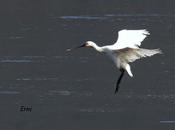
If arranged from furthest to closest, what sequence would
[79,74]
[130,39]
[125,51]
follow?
[79,74], [130,39], [125,51]

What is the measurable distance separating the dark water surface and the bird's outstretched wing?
2.26 metres

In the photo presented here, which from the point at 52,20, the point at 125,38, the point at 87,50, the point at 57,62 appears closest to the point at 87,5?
the point at 52,20

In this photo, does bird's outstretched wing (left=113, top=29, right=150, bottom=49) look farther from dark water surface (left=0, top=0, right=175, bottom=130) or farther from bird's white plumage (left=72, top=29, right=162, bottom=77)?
dark water surface (left=0, top=0, right=175, bottom=130)

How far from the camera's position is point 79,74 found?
20.2 metres

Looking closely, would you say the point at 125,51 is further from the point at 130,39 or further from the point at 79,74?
the point at 79,74

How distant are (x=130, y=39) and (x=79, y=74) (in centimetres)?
704

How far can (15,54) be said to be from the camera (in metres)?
22.8

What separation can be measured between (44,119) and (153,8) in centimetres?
1613

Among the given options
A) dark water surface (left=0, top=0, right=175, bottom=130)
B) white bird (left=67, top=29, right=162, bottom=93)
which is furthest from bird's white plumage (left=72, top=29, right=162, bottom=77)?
dark water surface (left=0, top=0, right=175, bottom=130)

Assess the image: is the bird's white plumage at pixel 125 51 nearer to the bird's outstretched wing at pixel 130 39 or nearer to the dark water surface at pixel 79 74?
the bird's outstretched wing at pixel 130 39

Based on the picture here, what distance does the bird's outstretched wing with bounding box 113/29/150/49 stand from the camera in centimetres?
1266

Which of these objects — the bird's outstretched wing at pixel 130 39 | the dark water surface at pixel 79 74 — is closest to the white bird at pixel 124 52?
the bird's outstretched wing at pixel 130 39

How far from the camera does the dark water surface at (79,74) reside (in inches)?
638

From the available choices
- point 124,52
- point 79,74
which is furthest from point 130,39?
point 79,74
